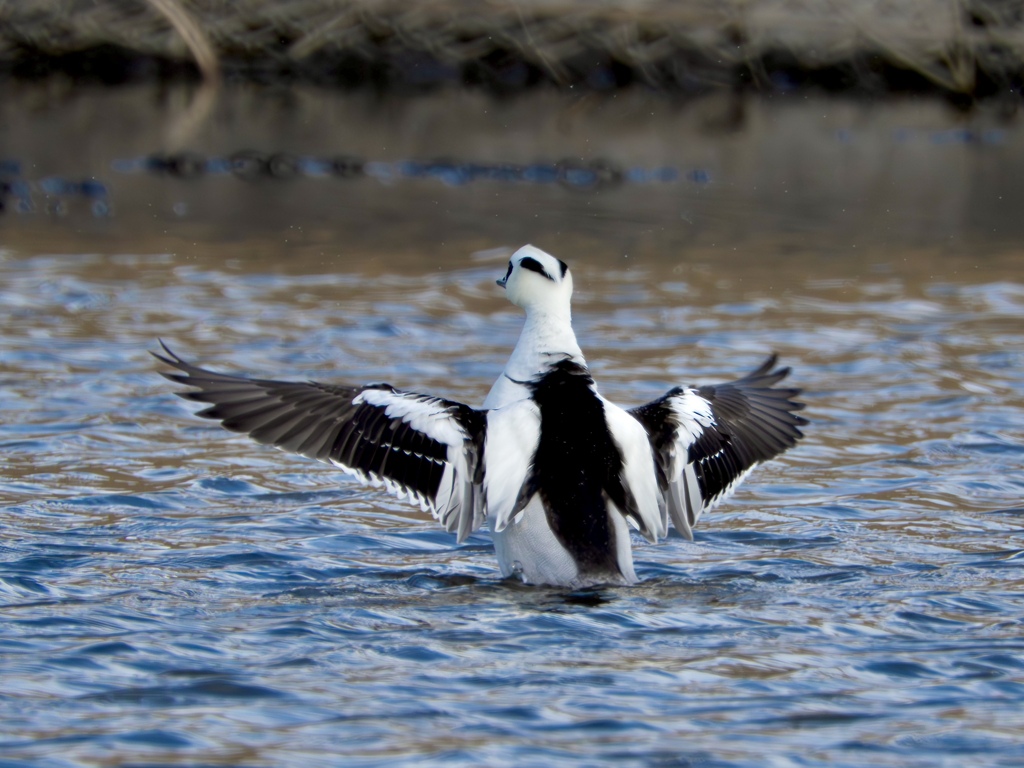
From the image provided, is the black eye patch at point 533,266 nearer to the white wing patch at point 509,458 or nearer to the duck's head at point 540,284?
the duck's head at point 540,284

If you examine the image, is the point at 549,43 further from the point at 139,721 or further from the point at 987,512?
the point at 139,721

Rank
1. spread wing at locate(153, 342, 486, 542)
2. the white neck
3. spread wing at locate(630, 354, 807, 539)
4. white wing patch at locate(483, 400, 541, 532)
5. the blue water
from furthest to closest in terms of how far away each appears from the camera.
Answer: spread wing at locate(630, 354, 807, 539) → the white neck → spread wing at locate(153, 342, 486, 542) → white wing patch at locate(483, 400, 541, 532) → the blue water

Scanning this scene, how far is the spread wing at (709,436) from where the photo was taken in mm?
5922

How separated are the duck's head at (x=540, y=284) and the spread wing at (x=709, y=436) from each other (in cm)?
51

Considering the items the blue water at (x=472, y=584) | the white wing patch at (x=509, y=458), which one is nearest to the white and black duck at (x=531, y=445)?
the white wing patch at (x=509, y=458)

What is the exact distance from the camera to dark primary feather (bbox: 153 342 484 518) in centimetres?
572

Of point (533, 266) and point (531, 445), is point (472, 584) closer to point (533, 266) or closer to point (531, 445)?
point (531, 445)

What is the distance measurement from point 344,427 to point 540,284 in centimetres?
90

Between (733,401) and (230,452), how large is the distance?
2.50 metres

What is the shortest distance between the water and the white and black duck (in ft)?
0.69

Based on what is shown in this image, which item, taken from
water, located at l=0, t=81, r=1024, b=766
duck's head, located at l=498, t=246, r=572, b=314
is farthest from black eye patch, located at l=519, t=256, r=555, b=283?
water, located at l=0, t=81, r=1024, b=766

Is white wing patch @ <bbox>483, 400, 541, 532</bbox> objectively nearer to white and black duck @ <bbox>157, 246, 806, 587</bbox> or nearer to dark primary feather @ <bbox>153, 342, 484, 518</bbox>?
white and black duck @ <bbox>157, 246, 806, 587</bbox>

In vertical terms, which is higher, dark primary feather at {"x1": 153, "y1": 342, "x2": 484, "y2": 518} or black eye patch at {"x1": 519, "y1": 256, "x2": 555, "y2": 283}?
black eye patch at {"x1": 519, "y1": 256, "x2": 555, "y2": 283}

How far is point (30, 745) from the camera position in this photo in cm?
396
